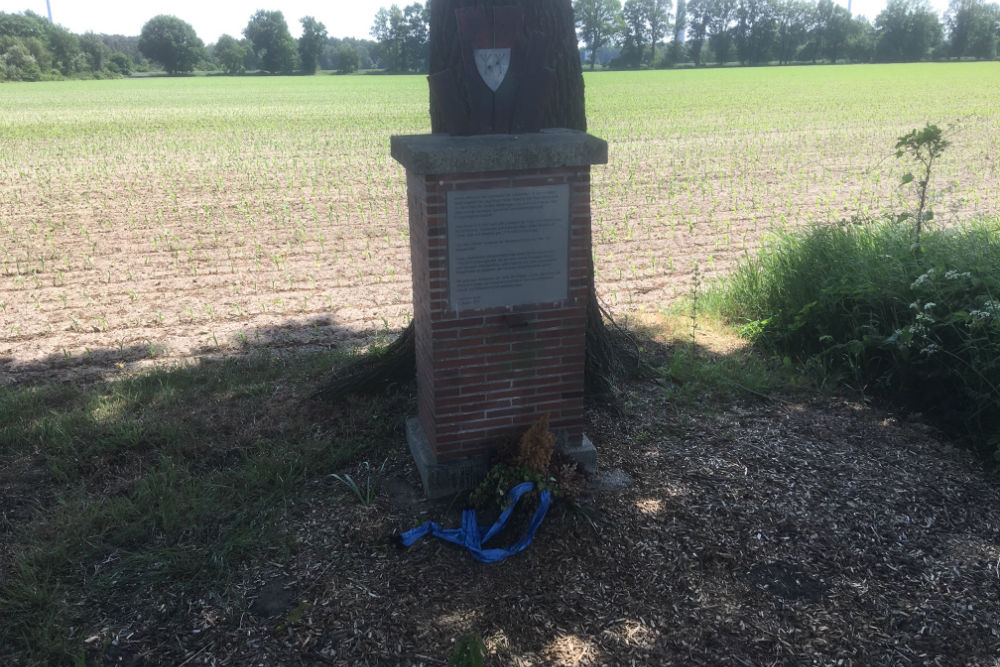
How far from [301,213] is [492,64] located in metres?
9.35

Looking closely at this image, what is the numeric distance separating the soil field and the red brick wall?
10.5 ft

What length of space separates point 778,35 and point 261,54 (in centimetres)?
7056

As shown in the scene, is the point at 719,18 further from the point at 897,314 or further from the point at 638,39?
the point at 897,314

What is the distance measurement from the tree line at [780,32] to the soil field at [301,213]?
7799 cm

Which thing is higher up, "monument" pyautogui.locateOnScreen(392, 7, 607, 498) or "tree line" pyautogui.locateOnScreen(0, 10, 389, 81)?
"tree line" pyautogui.locateOnScreen(0, 10, 389, 81)

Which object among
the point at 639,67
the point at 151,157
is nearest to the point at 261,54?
the point at 639,67

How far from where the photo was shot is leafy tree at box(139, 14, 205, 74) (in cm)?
10575

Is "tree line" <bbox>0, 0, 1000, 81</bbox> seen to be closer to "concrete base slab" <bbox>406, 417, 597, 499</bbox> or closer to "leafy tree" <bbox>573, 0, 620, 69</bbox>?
"leafy tree" <bbox>573, 0, 620, 69</bbox>

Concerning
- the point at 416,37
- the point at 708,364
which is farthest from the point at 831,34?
the point at 708,364

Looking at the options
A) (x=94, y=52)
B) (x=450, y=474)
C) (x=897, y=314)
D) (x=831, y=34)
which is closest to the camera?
(x=450, y=474)

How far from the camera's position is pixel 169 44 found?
105375 millimetres

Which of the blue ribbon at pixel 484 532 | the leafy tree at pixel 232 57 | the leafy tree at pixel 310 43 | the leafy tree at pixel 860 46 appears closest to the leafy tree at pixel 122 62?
the leafy tree at pixel 232 57

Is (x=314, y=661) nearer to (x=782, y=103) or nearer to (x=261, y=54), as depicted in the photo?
(x=782, y=103)

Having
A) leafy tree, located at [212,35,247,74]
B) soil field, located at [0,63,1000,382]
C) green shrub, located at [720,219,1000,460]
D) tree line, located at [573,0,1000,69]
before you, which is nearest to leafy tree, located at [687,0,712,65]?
tree line, located at [573,0,1000,69]
